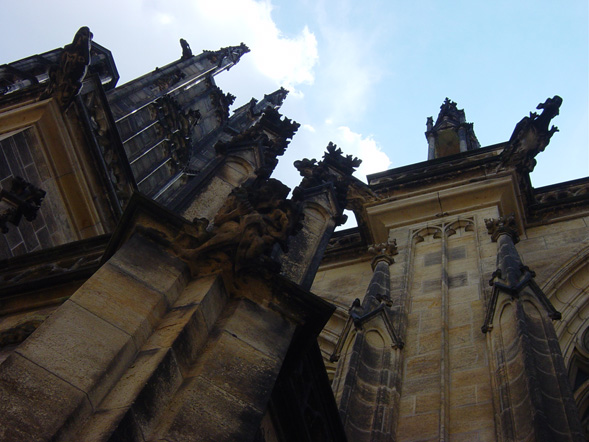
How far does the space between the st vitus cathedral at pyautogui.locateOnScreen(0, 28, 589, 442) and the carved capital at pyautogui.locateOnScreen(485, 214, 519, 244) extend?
46mm

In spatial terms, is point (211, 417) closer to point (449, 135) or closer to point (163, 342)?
point (163, 342)

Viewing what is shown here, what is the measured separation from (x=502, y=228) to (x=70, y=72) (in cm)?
741

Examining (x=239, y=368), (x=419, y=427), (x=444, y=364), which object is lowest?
(x=239, y=368)

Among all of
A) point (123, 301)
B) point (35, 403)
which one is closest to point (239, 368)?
point (123, 301)

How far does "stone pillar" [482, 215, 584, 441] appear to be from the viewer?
18.6ft

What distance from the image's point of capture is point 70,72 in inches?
495

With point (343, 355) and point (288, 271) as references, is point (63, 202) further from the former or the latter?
point (288, 271)

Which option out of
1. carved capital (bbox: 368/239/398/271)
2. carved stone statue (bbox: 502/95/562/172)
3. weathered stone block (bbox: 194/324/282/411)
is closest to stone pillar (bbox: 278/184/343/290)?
weathered stone block (bbox: 194/324/282/411)

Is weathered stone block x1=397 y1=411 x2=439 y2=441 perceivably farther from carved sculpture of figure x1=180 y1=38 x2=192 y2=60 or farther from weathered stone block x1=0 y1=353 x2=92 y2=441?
carved sculpture of figure x1=180 y1=38 x2=192 y2=60

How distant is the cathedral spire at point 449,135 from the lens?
20.0m

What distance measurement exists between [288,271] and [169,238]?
111 centimetres

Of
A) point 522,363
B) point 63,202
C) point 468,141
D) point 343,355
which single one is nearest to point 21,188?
point 63,202

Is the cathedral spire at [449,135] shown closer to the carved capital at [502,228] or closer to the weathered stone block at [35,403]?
the carved capital at [502,228]

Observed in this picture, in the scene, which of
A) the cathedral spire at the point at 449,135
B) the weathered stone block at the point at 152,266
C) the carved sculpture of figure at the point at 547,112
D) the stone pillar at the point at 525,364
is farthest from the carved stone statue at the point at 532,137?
the weathered stone block at the point at 152,266
